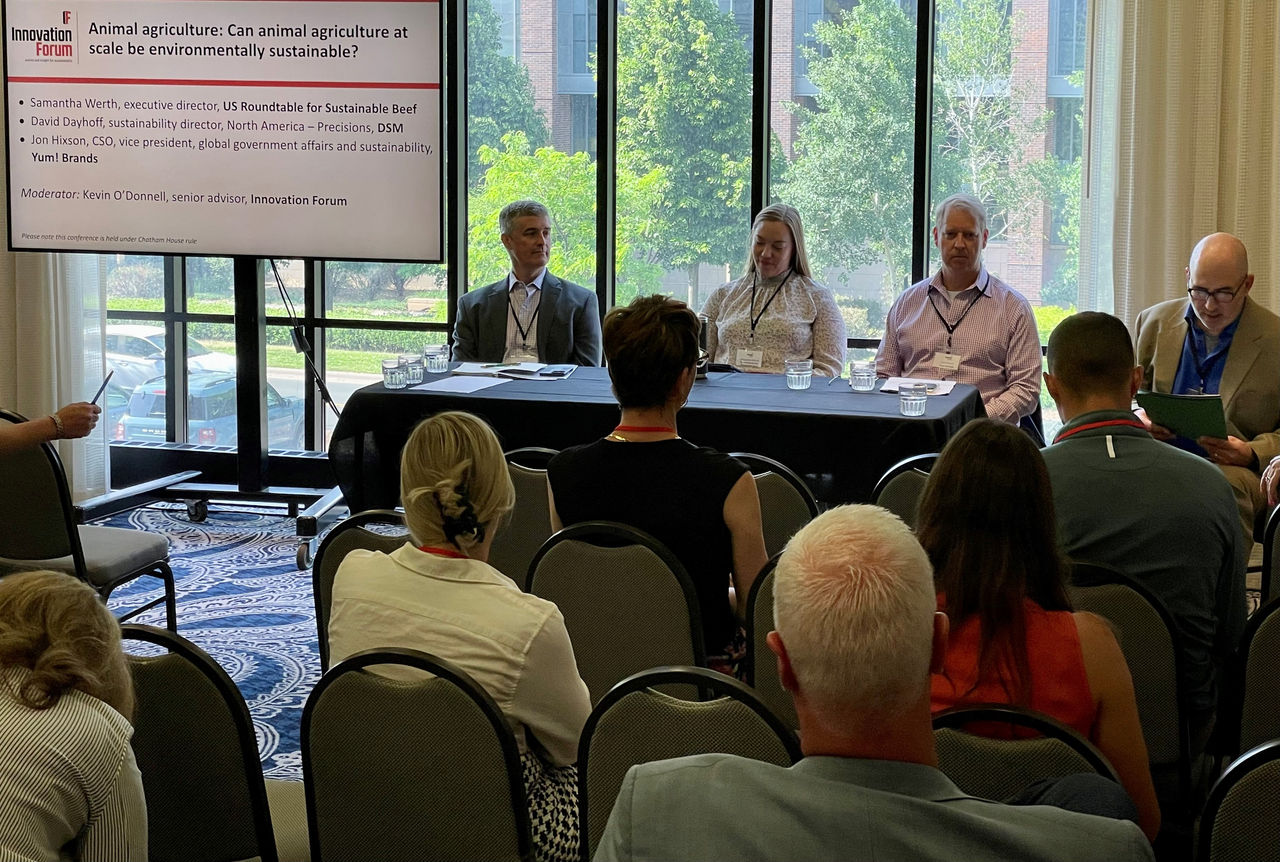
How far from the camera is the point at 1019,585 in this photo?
1.83 meters

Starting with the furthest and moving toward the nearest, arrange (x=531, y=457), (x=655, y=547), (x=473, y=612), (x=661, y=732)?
(x=531, y=457), (x=655, y=547), (x=473, y=612), (x=661, y=732)

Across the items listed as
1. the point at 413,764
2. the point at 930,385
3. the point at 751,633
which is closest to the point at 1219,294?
the point at 930,385

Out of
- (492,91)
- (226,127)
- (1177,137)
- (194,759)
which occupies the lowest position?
(194,759)

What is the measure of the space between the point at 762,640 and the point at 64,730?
4.21 feet

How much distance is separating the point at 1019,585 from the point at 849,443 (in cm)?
239

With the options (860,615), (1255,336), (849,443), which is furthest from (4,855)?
(1255,336)

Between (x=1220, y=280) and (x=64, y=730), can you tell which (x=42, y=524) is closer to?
(x=64, y=730)

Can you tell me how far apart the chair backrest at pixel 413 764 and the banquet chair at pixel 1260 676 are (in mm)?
1235

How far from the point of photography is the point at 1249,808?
4.76ft

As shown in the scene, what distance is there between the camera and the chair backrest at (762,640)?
2.44 meters

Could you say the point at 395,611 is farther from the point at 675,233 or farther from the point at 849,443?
the point at 675,233

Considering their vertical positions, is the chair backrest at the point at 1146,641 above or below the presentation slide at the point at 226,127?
below

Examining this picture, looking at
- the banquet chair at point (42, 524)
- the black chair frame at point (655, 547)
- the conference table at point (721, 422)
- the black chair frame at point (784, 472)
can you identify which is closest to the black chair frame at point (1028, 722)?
the black chair frame at point (655, 547)

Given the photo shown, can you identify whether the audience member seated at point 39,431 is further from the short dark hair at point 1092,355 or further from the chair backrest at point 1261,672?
the chair backrest at point 1261,672
